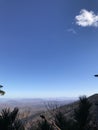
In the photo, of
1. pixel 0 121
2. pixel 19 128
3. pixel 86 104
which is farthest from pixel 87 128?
pixel 0 121

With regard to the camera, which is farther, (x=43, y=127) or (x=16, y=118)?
(x=16, y=118)

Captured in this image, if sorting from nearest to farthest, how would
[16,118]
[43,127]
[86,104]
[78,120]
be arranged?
1. [43,127]
2. [16,118]
3. [78,120]
4. [86,104]

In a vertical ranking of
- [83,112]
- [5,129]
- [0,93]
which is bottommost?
[5,129]

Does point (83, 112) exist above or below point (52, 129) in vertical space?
above

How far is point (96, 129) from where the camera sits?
1151 centimetres

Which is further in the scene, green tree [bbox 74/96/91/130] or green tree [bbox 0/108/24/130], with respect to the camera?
green tree [bbox 74/96/91/130]

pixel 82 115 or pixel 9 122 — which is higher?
pixel 82 115

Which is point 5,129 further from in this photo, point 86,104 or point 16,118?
point 86,104

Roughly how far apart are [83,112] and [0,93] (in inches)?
184

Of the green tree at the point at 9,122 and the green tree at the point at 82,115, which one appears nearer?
the green tree at the point at 9,122

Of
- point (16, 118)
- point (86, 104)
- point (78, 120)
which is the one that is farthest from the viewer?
point (86, 104)

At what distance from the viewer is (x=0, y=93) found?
14.2m

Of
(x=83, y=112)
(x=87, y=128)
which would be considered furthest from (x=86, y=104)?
(x=87, y=128)

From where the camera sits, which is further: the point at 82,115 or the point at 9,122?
the point at 82,115
